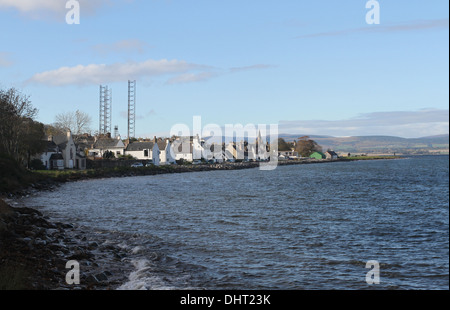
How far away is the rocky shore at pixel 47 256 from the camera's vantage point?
1243 centimetres

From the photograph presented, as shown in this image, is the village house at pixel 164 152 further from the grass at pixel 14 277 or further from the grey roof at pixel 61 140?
the grass at pixel 14 277

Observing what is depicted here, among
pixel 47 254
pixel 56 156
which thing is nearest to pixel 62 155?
pixel 56 156

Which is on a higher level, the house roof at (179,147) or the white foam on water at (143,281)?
the house roof at (179,147)

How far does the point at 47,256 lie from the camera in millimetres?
15781

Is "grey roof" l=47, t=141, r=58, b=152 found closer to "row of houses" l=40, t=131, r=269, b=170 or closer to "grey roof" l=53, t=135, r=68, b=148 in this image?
"row of houses" l=40, t=131, r=269, b=170

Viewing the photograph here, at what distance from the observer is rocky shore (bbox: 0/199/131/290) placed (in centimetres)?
1243

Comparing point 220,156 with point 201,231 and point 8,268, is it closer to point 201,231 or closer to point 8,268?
point 201,231

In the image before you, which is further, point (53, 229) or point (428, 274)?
point (53, 229)

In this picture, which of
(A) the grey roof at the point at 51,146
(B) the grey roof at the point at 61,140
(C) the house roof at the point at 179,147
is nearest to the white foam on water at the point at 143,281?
(A) the grey roof at the point at 51,146

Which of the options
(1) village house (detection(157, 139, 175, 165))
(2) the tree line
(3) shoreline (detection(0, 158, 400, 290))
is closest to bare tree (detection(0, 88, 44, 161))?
(2) the tree line

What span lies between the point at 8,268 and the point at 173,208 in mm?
21049

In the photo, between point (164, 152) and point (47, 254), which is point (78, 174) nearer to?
point (164, 152)
